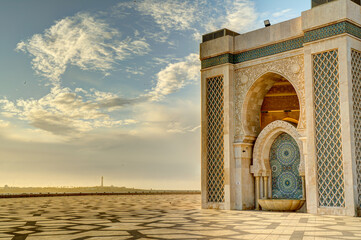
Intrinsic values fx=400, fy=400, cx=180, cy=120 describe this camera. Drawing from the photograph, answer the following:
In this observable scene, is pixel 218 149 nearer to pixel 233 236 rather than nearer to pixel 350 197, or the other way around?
pixel 350 197

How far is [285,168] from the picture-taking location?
29.5ft

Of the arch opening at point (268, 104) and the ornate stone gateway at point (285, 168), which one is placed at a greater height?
the arch opening at point (268, 104)

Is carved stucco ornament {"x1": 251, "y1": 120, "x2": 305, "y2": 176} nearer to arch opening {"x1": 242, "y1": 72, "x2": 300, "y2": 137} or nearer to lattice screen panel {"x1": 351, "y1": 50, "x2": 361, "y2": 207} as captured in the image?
arch opening {"x1": 242, "y1": 72, "x2": 300, "y2": 137}

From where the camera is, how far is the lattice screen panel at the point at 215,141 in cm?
922

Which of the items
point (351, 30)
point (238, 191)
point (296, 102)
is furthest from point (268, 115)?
point (351, 30)

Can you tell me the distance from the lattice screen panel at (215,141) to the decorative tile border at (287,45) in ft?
1.52

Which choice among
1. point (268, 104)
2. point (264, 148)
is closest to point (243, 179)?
point (264, 148)

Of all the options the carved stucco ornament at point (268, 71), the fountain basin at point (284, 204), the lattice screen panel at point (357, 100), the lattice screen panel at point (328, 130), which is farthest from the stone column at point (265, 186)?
the lattice screen panel at point (357, 100)

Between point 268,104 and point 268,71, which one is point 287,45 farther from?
point 268,104

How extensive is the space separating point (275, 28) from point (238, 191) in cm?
370

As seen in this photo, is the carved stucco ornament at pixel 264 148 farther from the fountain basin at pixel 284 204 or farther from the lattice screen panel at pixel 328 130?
the lattice screen panel at pixel 328 130

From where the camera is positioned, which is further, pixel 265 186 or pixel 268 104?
pixel 268 104

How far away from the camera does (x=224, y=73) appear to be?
9414 millimetres

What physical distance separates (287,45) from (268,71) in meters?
0.69
